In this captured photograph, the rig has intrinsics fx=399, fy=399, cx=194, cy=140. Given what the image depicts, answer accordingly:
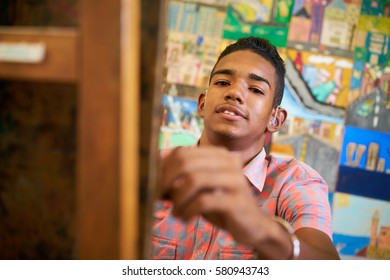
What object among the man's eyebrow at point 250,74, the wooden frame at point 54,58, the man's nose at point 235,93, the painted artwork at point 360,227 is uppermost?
the wooden frame at point 54,58

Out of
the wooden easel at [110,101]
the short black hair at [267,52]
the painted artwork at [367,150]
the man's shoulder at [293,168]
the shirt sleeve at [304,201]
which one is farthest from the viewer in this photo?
the painted artwork at [367,150]

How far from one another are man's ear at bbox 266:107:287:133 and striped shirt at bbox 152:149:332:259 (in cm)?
11

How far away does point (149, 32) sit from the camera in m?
0.43

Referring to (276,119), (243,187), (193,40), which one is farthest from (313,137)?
(243,187)

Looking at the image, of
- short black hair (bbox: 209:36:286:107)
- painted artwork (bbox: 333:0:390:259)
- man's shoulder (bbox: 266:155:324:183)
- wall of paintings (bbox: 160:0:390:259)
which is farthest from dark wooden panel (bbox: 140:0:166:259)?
painted artwork (bbox: 333:0:390:259)

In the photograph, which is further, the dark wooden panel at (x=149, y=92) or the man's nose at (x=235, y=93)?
the man's nose at (x=235, y=93)

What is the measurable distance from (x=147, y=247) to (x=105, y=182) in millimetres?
100

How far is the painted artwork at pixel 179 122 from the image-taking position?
127 centimetres

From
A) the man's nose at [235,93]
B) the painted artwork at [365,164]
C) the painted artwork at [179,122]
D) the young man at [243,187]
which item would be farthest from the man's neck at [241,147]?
the painted artwork at [365,164]

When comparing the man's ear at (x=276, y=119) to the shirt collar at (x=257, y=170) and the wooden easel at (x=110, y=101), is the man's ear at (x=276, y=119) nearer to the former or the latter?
the shirt collar at (x=257, y=170)

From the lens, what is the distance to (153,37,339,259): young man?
46cm

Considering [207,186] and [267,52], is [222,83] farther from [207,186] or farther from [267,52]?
[207,186]

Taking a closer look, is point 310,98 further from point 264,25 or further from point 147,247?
point 147,247

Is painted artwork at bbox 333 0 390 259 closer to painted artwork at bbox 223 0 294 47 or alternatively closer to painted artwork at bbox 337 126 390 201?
painted artwork at bbox 337 126 390 201
